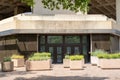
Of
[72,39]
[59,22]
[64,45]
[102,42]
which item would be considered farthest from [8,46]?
[102,42]

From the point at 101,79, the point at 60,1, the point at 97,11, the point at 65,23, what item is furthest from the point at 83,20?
the point at 97,11

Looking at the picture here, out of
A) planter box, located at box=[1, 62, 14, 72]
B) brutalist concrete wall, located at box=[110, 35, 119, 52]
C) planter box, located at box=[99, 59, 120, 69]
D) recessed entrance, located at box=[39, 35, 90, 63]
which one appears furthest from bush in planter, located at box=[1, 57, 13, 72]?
brutalist concrete wall, located at box=[110, 35, 119, 52]

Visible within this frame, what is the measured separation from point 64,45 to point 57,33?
202cm

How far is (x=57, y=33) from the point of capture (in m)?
31.9

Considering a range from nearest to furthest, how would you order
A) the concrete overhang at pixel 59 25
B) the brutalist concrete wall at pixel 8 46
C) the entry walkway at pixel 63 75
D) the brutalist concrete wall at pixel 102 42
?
the entry walkway at pixel 63 75, the concrete overhang at pixel 59 25, the brutalist concrete wall at pixel 8 46, the brutalist concrete wall at pixel 102 42

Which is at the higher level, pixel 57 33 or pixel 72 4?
pixel 72 4

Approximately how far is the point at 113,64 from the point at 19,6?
103 feet

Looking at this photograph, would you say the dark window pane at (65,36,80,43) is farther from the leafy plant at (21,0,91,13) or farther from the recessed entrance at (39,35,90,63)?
the leafy plant at (21,0,91,13)

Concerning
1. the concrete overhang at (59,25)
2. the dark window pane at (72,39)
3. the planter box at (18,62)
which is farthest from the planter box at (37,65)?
the dark window pane at (72,39)

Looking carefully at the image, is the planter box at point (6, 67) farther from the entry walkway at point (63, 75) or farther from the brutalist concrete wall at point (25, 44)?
the brutalist concrete wall at point (25, 44)

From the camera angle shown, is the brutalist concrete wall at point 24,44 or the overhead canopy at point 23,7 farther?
the overhead canopy at point 23,7

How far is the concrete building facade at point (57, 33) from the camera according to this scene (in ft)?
101

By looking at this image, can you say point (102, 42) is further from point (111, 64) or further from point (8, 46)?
point (8, 46)

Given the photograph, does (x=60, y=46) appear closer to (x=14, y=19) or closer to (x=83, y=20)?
(x=83, y=20)
